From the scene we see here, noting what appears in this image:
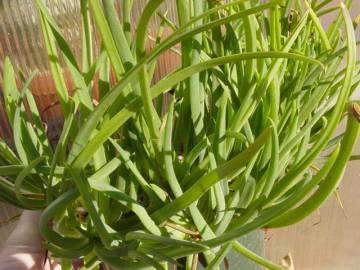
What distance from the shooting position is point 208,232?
0.20 metres

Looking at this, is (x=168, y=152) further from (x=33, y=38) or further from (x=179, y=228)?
(x=33, y=38)

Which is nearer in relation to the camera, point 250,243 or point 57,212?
point 57,212

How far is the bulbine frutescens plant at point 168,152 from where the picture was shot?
175 mm

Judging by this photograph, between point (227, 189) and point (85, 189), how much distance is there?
0.28ft

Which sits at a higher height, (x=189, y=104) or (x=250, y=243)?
(x=189, y=104)

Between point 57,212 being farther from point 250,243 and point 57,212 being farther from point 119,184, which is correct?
point 250,243

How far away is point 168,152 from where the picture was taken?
199 mm

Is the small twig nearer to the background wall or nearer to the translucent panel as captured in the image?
the translucent panel

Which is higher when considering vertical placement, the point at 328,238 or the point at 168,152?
the point at 168,152

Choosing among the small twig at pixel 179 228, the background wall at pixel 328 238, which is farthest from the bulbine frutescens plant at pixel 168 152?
the background wall at pixel 328 238

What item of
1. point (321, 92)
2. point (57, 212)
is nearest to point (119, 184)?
point (57, 212)

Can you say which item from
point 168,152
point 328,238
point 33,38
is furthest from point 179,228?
point 328,238

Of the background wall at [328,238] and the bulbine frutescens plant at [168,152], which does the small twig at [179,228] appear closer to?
the bulbine frutescens plant at [168,152]

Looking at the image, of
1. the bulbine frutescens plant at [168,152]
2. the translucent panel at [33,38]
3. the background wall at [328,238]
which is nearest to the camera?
the bulbine frutescens plant at [168,152]
